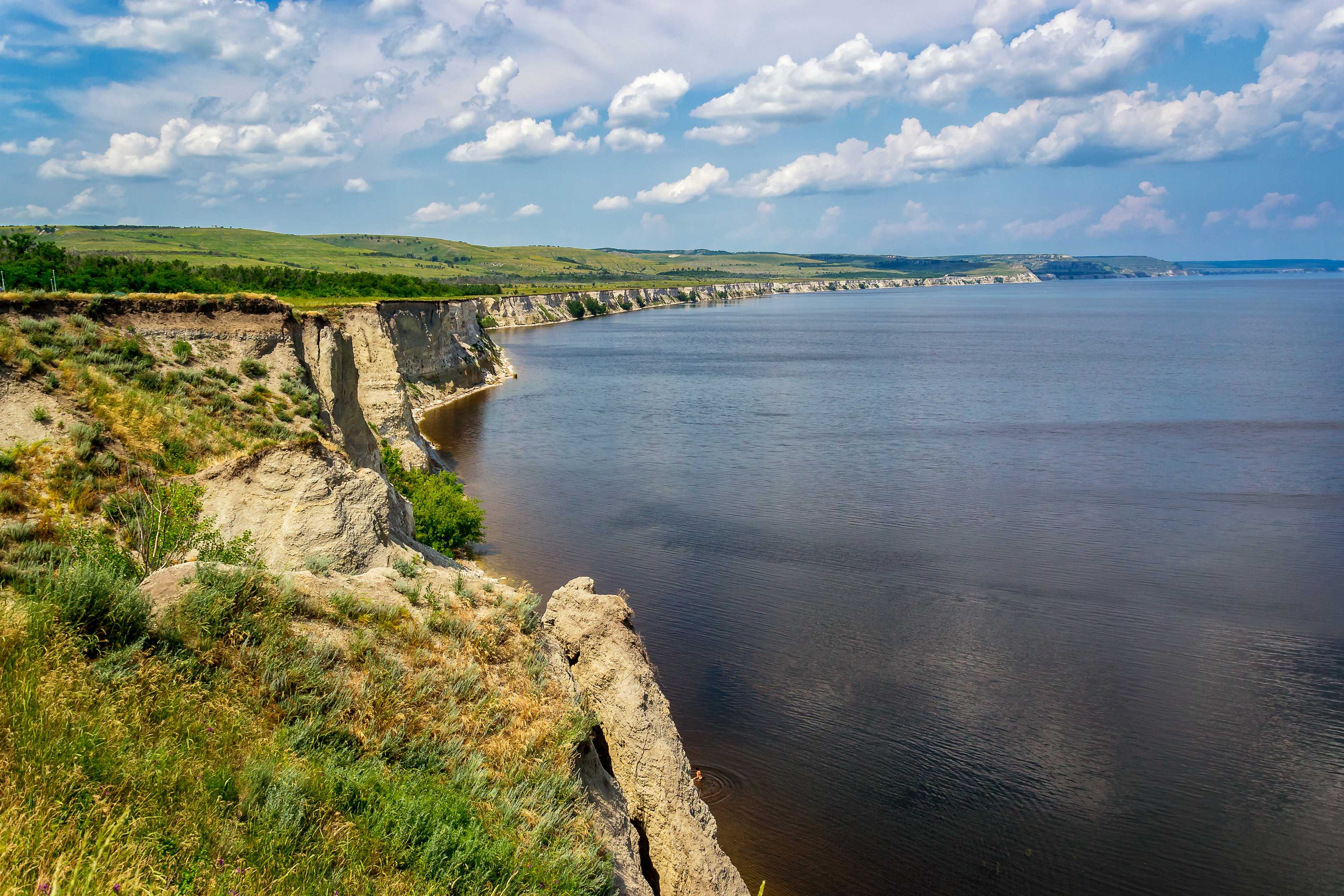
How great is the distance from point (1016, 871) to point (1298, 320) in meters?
148

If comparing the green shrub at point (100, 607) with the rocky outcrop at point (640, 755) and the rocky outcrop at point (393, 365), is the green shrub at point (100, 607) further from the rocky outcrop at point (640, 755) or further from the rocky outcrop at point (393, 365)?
the rocky outcrop at point (393, 365)

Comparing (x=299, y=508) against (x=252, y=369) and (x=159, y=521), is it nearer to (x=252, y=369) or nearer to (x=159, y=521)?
(x=159, y=521)

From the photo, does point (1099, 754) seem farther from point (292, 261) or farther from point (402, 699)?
point (292, 261)

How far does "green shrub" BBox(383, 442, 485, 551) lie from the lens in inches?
1117

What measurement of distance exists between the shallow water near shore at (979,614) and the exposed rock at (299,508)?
8.25 m

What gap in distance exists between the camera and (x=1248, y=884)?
15211 millimetres

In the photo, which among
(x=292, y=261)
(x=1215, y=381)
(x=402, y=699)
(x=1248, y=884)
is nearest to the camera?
(x=402, y=699)

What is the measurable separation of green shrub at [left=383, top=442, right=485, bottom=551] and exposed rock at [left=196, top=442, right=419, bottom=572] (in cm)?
961

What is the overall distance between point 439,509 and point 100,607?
2046 cm

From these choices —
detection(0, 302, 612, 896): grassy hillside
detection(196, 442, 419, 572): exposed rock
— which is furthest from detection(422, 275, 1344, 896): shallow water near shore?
detection(196, 442, 419, 572): exposed rock

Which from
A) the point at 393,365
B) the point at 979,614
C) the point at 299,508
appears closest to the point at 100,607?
the point at 299,508

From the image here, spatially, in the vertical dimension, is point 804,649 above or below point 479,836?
below

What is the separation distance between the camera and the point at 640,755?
1270 cm

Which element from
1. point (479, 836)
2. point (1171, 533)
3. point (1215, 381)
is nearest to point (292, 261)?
point (1215, 381)
